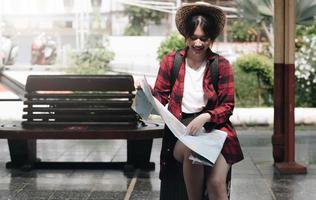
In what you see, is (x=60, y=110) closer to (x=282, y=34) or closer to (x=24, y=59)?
(x=282, y=34)

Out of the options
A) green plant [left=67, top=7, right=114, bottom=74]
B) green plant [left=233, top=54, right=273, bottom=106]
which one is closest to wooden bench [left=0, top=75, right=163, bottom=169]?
green plant [left=233, top=54, right=273, bottom=106]

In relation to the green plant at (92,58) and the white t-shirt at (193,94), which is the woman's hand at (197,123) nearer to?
the white t-shirt at (193,94)

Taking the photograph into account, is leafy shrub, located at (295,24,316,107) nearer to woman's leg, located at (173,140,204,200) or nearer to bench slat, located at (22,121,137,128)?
bench slat, located at (22,121,137,128)

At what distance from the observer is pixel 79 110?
6504 millimetres

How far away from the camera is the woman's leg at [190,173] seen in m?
3.82

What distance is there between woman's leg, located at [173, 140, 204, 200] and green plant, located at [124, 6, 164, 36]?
615 inches

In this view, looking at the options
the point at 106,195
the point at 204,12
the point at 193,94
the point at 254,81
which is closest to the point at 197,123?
the point at 193,94

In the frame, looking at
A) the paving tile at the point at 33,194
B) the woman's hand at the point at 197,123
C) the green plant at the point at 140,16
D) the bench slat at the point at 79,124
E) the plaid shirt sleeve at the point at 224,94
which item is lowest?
the paving tile at the point at 33,194

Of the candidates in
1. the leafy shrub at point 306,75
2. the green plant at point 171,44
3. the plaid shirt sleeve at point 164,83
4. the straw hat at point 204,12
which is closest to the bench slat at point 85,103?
the plaid shirt sleeve at point 164,83

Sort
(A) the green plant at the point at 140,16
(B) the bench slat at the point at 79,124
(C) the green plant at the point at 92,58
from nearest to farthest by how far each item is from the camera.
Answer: (B) the bench slat at the point at 79,124, (C) the green plant at the point at 92,58, (A) the green plant at the point at 140,16

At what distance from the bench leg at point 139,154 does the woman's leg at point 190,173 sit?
2677mm

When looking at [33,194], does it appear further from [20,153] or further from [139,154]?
[139,154]

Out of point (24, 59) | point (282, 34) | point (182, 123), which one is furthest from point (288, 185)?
point (24, 59)

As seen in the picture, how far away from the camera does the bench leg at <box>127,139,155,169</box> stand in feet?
21.6
